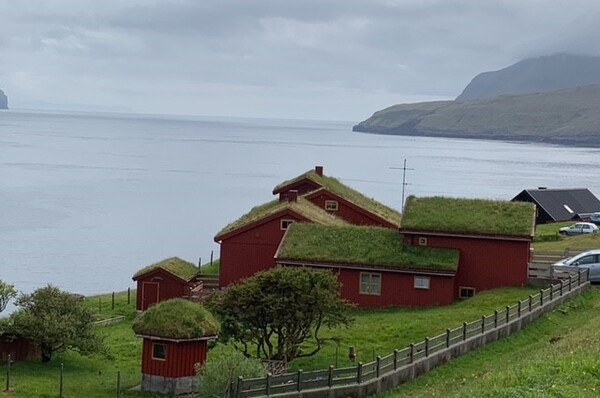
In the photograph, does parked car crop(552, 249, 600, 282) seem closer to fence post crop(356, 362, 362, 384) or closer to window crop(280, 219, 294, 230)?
window crop(280, 219, 294, 230)

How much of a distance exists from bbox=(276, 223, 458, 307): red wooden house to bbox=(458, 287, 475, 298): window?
1603 mm

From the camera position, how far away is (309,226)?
45.2m

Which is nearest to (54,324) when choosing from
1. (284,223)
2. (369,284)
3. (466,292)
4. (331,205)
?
(369,284)

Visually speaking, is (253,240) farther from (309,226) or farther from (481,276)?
(481,276)

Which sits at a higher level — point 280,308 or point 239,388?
point 280,308

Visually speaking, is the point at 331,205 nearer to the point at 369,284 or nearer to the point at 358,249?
the point at 358,249

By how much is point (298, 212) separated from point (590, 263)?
48.0ft

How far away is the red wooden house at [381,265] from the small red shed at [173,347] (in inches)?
510

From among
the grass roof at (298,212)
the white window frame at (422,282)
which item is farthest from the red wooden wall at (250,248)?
the white window frame at (422,282)

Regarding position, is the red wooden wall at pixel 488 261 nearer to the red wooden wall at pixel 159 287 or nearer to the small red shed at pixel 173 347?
the red wooden wall at pixel 159 287

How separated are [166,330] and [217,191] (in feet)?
389

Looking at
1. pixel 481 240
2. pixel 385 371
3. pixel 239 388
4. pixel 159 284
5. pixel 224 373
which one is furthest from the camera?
pixel 159 284

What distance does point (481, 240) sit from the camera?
42875 mm

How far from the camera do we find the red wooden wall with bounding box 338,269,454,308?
4141cm
